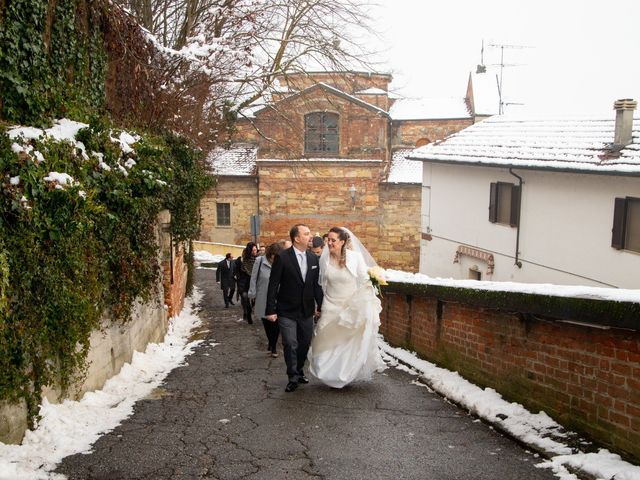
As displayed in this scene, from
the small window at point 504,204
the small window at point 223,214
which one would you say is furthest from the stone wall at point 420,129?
the small window at point 504,204

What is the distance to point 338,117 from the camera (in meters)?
35.5

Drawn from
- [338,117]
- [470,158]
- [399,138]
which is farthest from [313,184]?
[470,158]

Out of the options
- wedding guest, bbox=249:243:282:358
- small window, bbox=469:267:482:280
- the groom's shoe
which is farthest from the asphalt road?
small window, bbox=469:267:482:280

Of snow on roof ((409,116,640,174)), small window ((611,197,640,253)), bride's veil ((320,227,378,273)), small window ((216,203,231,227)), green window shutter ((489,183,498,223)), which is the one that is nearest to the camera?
bride's veil ((320,227,378,273))

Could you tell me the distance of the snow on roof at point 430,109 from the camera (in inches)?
1550

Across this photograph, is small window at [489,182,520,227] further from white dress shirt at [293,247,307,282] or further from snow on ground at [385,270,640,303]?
white dress shirt at [293,247,307,282]

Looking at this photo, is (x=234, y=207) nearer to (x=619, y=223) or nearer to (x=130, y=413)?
(x=619, y=223)

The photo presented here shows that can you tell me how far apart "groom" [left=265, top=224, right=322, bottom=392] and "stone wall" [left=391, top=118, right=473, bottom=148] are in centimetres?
3279

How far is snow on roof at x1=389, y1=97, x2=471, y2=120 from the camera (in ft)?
129

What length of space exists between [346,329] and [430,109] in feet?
115

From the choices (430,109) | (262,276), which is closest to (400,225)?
(430,109)

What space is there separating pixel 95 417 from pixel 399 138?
34996 millimetres

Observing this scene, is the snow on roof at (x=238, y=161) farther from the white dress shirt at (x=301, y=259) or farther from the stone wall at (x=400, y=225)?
the white dress shirt at (x=301, y=259)

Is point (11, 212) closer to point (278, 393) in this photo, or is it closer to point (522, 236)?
point (278, 393)
